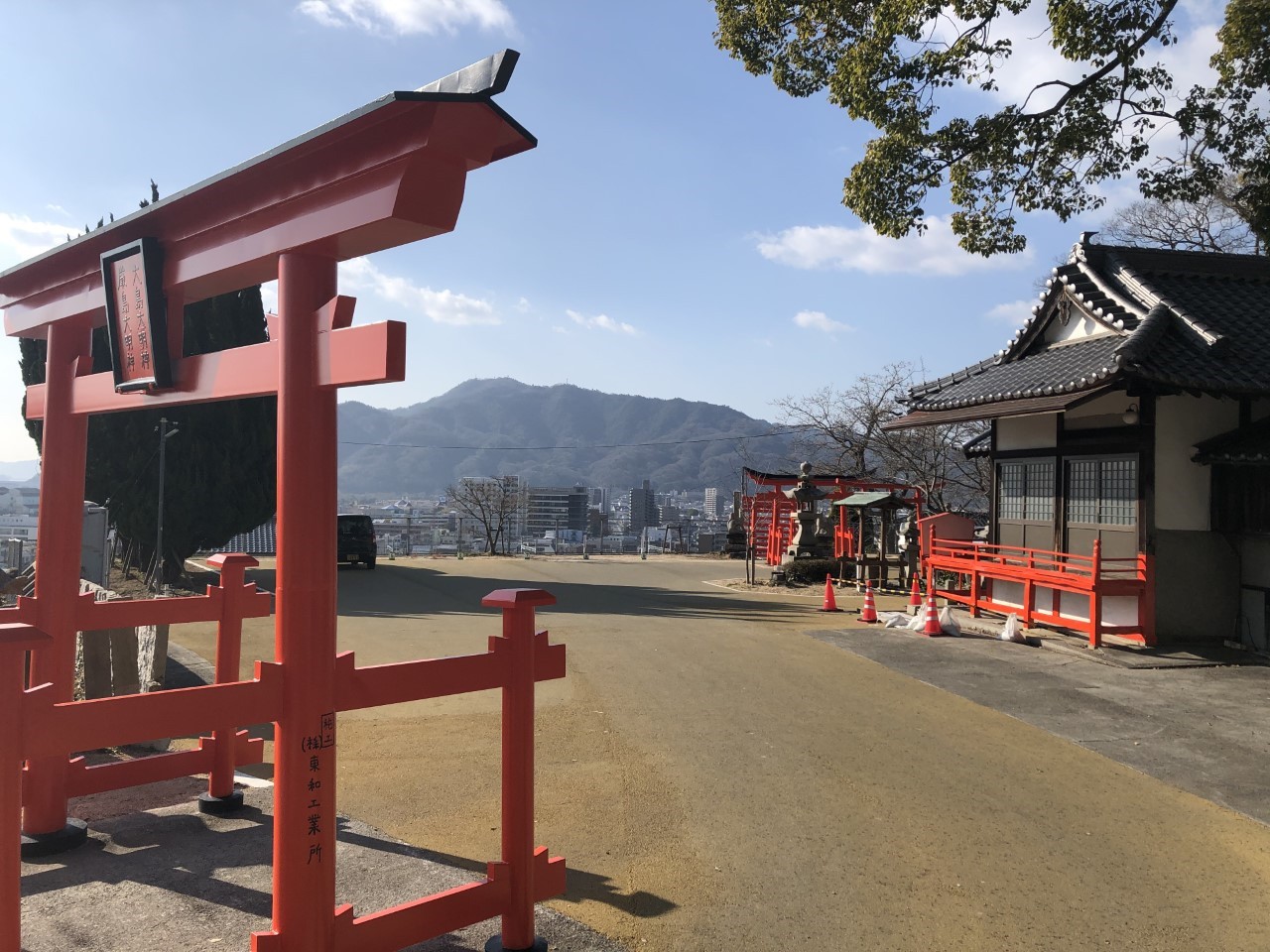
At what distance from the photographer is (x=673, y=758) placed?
6.18 m

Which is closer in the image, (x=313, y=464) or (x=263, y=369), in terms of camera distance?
(x=313, y=464)

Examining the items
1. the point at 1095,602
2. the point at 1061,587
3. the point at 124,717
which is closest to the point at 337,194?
the point at 124,717

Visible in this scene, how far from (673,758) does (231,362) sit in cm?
422

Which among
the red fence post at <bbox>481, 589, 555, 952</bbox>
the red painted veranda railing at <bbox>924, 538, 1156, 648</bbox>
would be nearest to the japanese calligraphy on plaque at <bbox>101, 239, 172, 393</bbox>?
the red fence post at <bbox>481, 589, 555, 952</bbox>

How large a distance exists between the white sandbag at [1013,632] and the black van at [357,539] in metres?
17.4

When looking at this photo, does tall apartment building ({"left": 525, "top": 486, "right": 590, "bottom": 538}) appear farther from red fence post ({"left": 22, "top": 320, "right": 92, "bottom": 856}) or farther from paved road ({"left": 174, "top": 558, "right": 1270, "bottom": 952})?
red fence post ({"left": 22, "top": 320, "right": 92, "bottom": 856})

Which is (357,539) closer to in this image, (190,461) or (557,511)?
(190,461)

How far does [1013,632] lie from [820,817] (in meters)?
7.36

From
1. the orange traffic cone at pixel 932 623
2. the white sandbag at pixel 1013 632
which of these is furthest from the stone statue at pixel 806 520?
the white sandbag at pixel 1013 632

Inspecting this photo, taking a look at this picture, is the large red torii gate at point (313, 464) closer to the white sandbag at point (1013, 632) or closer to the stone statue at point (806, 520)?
the white sandbag at point (1013, 632)

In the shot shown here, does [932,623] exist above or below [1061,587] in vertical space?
below

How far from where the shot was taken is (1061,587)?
10945 millimetres

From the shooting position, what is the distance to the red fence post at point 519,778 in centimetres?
336

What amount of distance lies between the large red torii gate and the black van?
20818mm
